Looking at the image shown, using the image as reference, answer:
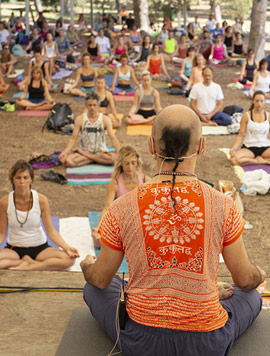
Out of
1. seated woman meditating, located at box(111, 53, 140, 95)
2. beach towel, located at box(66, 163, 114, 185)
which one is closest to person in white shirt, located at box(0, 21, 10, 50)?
seated woman meditating, located at box(111, 53, 140, 95)

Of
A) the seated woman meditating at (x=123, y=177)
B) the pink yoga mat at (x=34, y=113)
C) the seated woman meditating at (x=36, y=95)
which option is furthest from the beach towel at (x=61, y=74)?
the seated woman meditating at (x=123, y=177)

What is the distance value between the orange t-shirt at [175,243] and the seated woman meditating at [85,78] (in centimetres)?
942

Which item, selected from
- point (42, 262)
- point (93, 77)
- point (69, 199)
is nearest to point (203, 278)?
point (42, 262)

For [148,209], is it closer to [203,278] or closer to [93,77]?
[203,278]

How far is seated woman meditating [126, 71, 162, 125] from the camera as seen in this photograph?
9234mm

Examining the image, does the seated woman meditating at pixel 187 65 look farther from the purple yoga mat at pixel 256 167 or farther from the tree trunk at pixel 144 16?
the tree trunk at pixel 144 16

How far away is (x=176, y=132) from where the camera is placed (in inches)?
86.3

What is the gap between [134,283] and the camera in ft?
7.66

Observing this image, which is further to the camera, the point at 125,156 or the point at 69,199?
the point at 69,199

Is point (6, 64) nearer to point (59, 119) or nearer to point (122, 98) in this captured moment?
point (122, 98)

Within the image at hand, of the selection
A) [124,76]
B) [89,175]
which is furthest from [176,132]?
[124,76]

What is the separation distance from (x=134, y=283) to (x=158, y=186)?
0.43 metres

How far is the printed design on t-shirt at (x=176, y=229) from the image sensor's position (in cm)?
220

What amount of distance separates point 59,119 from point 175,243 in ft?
23.3
